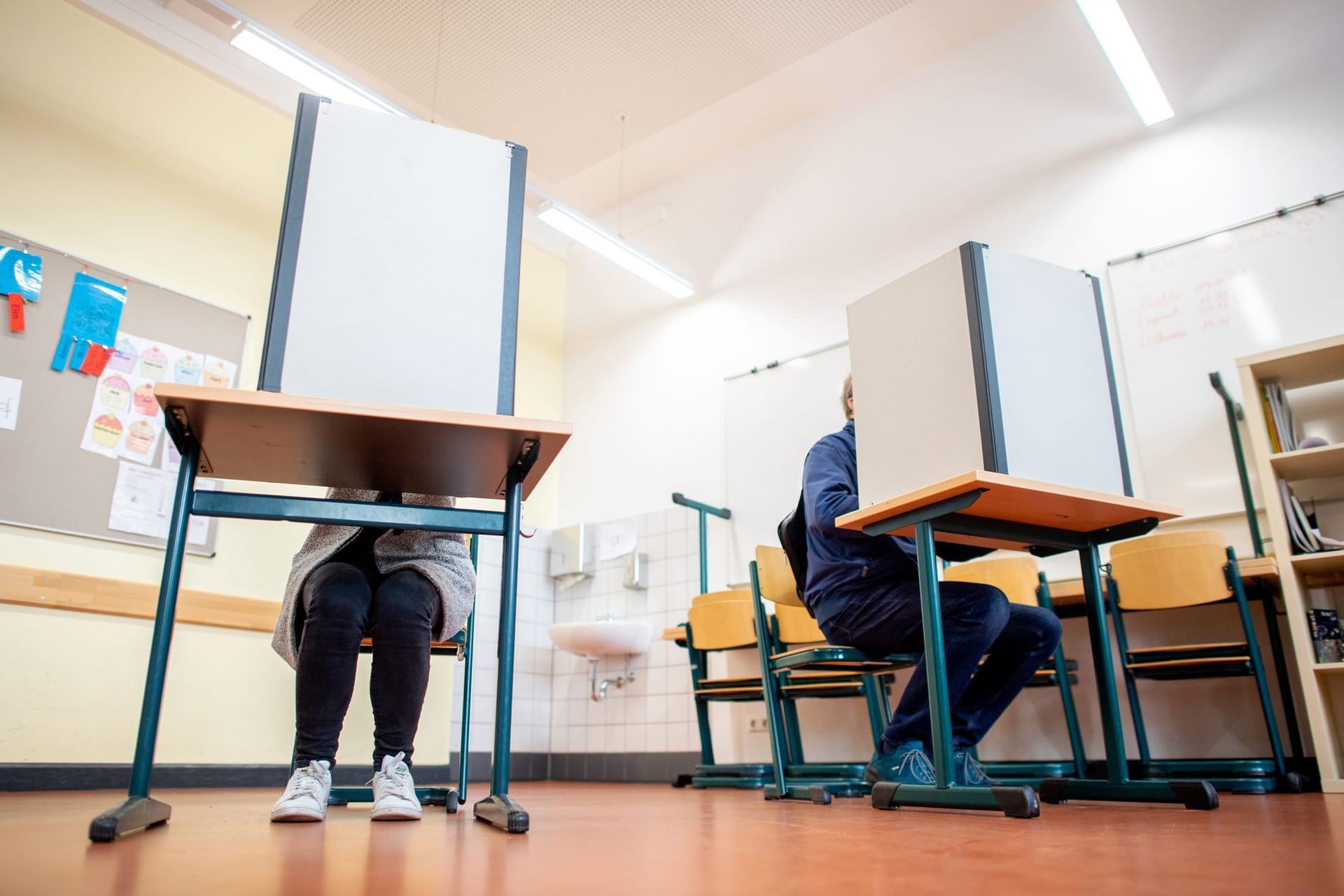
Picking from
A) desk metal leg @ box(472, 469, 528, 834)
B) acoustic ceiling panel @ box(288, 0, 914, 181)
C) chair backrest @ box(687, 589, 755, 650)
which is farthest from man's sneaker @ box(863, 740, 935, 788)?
acoustic ceiling panel @ box(288, 0, 914, 181)

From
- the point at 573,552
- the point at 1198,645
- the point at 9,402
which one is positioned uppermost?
the point at 9,402

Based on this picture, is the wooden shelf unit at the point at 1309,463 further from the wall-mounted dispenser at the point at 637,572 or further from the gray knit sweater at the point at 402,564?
the wall-mounted dispenser at the point at 637,572

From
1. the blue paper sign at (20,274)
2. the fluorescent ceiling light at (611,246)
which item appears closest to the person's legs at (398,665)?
the blue paper sign at (20,274)

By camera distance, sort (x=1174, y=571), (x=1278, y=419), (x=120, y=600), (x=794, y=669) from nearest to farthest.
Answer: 1. (x=794, y=669)
2. (x=1174, y=571)
3. (x=1278, y=419)
4. (x=120, y=600)

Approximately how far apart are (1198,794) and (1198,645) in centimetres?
133

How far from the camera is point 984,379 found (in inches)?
72.9

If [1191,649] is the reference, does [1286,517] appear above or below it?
above

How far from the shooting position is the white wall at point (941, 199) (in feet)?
12.0

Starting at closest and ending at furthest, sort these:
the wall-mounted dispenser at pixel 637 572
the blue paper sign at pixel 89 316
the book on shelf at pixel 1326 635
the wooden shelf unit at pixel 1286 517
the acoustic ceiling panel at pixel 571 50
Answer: the wooden shelf unit at pixel 1286 517, the book on shelf at pixel 1326 635, the blue paper sign at pixel 89 316, the acoustic ceiling panel at pixel 571 50, the wall-mounted dispenser at pixel 637 572

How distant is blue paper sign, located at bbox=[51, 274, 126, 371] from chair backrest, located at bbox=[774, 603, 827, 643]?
9.43 ft

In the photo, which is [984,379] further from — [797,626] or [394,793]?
[797,626]

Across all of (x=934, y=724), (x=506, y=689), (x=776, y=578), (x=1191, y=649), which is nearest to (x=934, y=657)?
(x=934, y=724)

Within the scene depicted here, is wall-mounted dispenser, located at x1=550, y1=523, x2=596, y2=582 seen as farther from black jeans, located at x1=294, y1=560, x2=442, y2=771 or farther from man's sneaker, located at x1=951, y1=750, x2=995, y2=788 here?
black jeans, located at x1=294, y1=560, x2=442, y2=771

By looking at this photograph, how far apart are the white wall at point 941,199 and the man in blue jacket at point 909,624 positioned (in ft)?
5.49
